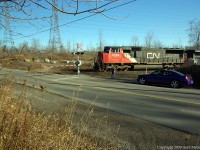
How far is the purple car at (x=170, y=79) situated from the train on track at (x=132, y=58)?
1457 cm

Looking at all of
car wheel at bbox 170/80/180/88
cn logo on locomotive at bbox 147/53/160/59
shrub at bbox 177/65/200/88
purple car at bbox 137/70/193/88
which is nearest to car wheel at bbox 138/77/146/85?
purple car at bbox 137/70/193/88

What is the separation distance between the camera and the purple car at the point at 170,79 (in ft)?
81.1

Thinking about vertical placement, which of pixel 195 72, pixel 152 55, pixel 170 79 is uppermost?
pixel 152 55

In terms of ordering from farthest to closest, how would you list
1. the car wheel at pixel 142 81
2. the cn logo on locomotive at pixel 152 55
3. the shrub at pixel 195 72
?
the cn logo on locomotive at pixel 152 55
the car wheel at pixel 142 81
the shrub at pixel 195 72

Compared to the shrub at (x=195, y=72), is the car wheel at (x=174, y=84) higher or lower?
lower

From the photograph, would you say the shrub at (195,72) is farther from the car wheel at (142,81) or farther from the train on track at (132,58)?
the train on track at (132,58)

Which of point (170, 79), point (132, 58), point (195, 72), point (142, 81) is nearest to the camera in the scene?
point (170, 79)

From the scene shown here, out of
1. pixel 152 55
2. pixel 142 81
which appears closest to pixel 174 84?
pixel 142 81

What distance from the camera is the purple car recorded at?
973 inches

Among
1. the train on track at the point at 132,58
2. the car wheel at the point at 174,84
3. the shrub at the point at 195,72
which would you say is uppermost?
the train on track at the point at 132,58

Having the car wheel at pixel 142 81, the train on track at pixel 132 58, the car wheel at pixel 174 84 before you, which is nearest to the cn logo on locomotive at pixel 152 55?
the train on track at pixel 132 58

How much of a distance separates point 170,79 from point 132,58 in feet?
65.7

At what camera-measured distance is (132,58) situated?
45094mm

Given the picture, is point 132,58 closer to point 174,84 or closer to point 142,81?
point 142,81
